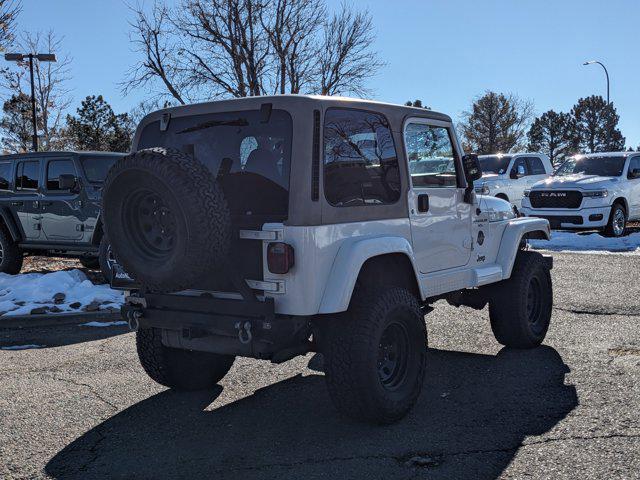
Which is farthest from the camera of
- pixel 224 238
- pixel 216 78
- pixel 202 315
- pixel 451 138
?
pixel 216 78

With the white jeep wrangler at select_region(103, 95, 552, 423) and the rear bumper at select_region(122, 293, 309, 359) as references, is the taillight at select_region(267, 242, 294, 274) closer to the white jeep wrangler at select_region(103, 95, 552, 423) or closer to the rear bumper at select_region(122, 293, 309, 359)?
the white jeep wrangler at select_region(103, 95, 552, 423)

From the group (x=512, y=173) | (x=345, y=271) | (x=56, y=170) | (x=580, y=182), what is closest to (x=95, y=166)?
(x=56, y=170)

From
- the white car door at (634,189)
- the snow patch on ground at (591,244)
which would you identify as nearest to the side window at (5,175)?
the snow patch on ground at (591,244)

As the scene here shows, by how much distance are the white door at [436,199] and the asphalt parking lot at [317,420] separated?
0.99 m

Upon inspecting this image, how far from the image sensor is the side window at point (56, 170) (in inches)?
430

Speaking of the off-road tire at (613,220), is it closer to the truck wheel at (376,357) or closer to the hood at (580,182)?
the hood at (580,182)

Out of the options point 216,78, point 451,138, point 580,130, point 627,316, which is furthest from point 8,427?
point 580,130

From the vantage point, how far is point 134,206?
423 cm

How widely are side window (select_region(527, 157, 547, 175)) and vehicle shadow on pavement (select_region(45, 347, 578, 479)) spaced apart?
49.3ft

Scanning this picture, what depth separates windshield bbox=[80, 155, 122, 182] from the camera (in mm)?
10781

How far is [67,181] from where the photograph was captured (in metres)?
10.3

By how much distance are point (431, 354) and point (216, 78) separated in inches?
963

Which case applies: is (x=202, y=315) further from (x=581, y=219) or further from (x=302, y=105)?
(x=581, y=219)

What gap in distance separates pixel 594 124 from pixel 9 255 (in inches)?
2841
